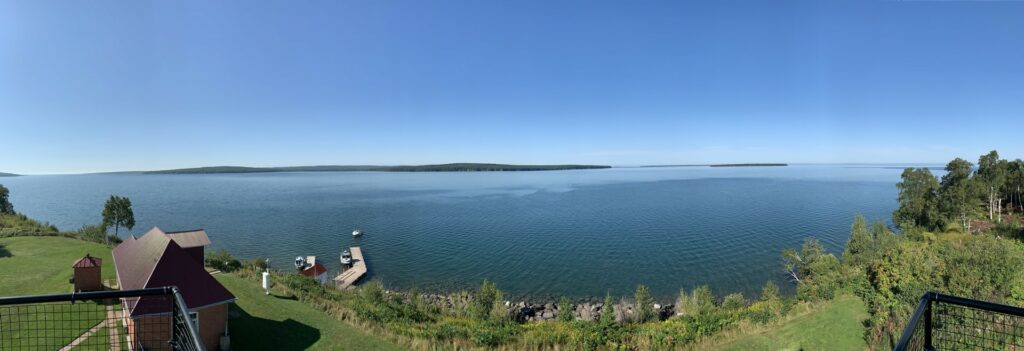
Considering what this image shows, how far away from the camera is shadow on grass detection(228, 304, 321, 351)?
1430cm

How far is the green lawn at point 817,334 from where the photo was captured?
13.1 m

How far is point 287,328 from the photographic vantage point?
623 inches

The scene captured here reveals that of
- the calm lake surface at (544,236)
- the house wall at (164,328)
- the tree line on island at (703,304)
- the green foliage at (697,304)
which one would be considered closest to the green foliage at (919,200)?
the calm lake surface at (544,236)

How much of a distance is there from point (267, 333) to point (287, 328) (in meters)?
0.74

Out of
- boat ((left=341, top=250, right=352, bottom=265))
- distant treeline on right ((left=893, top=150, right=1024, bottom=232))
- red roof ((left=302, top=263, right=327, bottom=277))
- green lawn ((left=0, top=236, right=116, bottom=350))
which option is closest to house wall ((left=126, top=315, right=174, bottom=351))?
green lawn ((left=0, top=236, right=116, bottom=350))

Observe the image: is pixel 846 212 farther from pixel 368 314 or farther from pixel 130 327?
pixel 130 327

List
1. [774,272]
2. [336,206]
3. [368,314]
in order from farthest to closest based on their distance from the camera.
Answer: [336,206], [774,272], [368,314]

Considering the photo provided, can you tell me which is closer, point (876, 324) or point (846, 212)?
point (876, 324)

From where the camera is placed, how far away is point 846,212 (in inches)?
2290

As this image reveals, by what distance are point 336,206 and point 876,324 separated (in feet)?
247

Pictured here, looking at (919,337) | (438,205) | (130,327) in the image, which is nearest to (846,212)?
(438,205)

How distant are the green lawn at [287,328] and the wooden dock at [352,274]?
9.23 m

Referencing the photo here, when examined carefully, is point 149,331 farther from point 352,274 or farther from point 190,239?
point 352,274

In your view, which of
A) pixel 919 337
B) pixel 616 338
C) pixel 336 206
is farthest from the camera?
pixel 336 206
